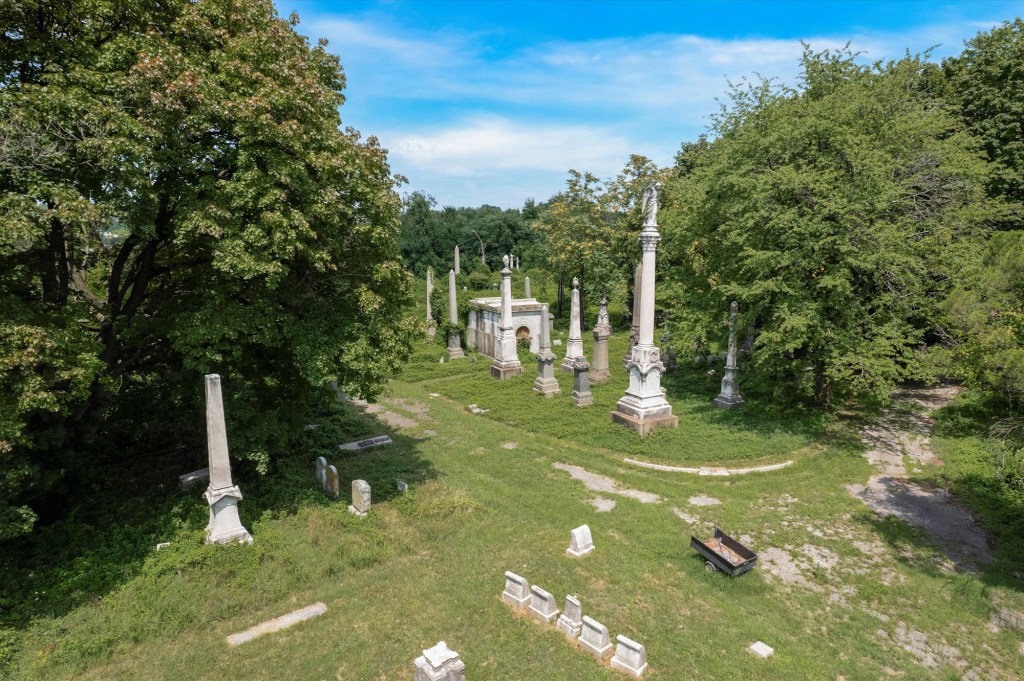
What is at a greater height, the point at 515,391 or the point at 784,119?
the point at 784,119

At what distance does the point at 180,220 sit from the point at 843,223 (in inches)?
646

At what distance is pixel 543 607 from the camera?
306 inches

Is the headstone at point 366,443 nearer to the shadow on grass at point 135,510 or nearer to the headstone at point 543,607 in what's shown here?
the shadow on grass at point 135,510

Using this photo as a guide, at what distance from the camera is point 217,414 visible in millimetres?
9836

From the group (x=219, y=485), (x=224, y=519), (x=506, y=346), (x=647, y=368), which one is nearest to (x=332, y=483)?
(x=224, y=519)

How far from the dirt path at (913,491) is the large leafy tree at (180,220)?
11513 millimetres

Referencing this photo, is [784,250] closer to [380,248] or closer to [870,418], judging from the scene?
[870,418]

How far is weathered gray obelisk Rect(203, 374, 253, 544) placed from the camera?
972 centimetres

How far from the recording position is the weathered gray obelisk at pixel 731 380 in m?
Result: 18.0

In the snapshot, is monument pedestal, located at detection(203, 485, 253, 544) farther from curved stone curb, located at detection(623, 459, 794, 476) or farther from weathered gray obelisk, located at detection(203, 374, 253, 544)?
curved stone curb, located at detection(623, 459, 794, 476)

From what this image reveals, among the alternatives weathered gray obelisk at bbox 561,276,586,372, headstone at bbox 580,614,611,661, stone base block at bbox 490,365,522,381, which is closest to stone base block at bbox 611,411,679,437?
weathered gray obelisk at bbox 561,276,586,372

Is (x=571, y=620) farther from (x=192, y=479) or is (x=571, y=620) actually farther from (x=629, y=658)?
(x=192, y=479)

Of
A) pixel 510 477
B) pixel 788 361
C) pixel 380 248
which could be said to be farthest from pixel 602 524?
pixel 788 361

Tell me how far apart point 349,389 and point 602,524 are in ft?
19.9
